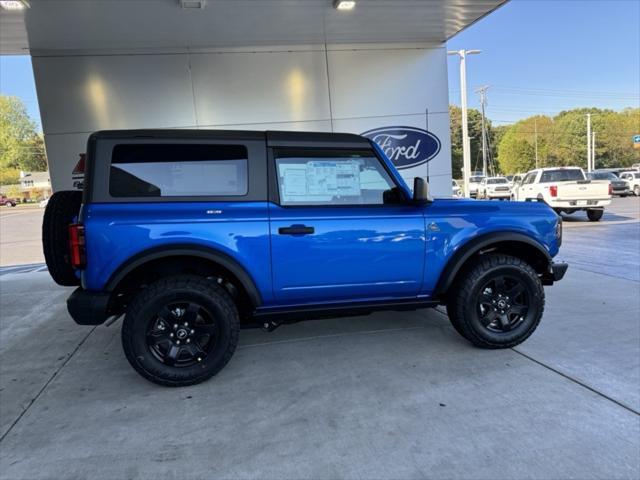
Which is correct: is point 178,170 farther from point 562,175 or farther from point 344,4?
point 562,175

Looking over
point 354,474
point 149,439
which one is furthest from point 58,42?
point 354,474

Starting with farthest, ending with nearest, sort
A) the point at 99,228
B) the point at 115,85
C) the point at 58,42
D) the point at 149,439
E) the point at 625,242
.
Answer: the point at 625,242
the point at 115,85
the point at 58,42
the point at 99,228
the point at 149,439

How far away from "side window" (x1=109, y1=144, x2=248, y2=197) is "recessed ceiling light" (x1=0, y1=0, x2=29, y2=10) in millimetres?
3906

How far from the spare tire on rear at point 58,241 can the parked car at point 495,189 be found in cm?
2332

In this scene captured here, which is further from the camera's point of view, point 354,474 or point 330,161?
point 330,161

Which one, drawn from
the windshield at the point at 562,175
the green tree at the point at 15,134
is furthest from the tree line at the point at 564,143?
the green tree at the point at 15,134

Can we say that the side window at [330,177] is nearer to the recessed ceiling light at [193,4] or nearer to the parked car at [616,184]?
the recessed ceiling light at [193,4]

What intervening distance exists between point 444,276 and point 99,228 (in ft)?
8.76

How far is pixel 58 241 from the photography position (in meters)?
3.41

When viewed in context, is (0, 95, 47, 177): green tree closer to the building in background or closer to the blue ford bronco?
the building in background

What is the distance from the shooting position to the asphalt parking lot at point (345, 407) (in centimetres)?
225

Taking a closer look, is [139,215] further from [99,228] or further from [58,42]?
[58,42]

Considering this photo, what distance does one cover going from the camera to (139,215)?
9.89ft

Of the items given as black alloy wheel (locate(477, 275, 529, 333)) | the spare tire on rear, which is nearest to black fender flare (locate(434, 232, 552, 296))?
black alloy wheel (locate(477, 275, 529, 333))
